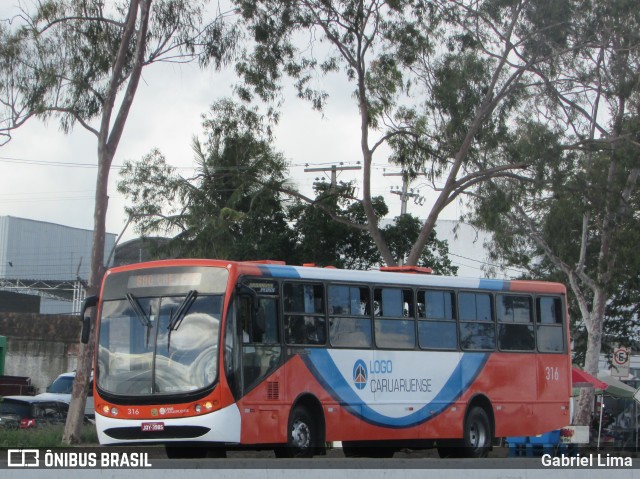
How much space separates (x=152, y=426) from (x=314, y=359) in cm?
275

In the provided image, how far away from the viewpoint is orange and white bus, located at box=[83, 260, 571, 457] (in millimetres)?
15164

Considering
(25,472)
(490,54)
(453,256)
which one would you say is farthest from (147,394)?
(453,256)

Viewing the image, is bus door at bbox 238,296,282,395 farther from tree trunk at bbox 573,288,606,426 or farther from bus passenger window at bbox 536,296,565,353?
tree trunk at bbox 573,288,606,426

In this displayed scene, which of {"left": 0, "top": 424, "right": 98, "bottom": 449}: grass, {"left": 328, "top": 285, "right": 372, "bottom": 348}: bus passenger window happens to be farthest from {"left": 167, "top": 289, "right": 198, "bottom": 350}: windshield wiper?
{"left": 0, "top": 424, "right": 98, "bottom": 449}: grass

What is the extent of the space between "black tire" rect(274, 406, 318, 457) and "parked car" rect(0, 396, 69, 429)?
939cm

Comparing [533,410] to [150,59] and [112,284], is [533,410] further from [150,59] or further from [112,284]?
[150,59]

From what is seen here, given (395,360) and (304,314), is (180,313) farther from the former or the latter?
(395,360)

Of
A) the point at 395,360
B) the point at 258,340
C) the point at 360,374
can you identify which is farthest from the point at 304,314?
the point at 395,360

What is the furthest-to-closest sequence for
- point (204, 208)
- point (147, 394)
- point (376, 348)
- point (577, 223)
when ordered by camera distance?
point (577, 223), point (204, 208), point (376, 348), point (147, 394)

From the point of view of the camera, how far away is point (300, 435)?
1625 cm

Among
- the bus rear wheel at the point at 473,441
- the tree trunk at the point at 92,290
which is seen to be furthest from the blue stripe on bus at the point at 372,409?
the tree trunk at the point at 92,290

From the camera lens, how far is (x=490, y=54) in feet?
95.1

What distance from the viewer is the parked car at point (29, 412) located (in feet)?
80.4

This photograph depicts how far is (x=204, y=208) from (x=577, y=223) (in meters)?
14.0
